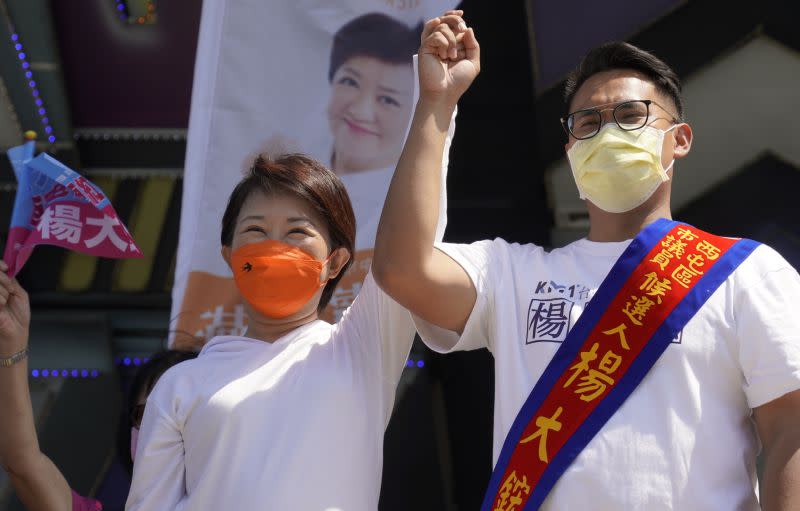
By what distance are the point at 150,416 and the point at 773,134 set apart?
3475 millimetres

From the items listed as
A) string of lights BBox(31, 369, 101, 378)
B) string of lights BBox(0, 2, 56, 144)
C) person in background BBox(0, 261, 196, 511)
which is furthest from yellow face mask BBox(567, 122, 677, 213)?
string of lights BBox(0, 2, 56, 144)

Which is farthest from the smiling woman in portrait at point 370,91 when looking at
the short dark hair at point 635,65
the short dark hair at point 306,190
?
the short dark hair at point 635,65

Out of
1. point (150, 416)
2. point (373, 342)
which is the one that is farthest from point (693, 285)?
point (150, 416)

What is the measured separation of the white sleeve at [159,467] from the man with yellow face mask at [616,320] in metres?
0.61

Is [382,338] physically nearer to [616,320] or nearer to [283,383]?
[283,383]

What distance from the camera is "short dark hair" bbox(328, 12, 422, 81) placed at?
4.20 m

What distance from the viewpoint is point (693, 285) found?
2.36 m

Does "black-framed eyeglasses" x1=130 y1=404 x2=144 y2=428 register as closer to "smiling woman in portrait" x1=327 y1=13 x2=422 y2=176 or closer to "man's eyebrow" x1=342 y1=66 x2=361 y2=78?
"smiling woman in portrait" x1=327 y1=13 x2=422 y2=176

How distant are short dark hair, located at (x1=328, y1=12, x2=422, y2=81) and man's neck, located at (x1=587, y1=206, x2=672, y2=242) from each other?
1.81m

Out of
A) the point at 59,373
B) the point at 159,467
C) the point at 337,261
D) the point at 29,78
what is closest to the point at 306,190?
the point at 337,261

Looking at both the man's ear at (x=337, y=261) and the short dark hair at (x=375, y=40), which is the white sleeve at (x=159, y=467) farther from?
the short dark hair at (x=375, y=40)

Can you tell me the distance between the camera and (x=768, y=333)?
217cm

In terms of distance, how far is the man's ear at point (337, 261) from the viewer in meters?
2.72

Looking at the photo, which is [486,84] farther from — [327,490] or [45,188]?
[327,490]
